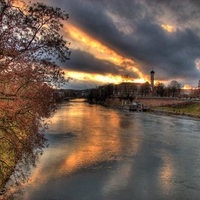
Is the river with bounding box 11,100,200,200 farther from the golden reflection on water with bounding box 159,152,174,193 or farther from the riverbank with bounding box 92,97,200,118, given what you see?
the riverbank with bounding box 92,97,200,118

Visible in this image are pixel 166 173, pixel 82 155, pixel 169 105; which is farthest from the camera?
pixel 169 105

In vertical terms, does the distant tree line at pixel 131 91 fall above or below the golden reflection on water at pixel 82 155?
above

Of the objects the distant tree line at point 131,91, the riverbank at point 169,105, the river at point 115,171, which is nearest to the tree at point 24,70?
the river at point 115,171

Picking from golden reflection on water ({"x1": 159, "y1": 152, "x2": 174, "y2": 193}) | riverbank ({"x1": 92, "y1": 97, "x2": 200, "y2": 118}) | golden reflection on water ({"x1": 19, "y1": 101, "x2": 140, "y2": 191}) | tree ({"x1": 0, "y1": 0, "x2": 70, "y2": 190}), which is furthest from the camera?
riverbank ({"x1": 92, "y1": 97, "x2": 200, "y2": 118})

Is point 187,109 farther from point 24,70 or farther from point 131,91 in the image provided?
point 24,70

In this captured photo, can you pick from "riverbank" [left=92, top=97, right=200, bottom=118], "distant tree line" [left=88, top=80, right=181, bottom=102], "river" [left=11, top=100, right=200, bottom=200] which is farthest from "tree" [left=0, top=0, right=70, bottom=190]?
"distant tree line" [left=88, top=80, right=181, bottom=102]

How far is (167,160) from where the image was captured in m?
17.9

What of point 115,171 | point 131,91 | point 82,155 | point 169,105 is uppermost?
point 131,91

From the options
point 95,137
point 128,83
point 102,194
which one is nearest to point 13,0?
point 102,194

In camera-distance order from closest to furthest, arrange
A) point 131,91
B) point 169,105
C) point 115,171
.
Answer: point 115,171 < point 169,105 < point 131,91

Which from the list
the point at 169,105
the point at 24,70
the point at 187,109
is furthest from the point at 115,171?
the point at 169,105

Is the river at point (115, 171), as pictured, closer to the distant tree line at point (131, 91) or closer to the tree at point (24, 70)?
the tree at point (24, 70)

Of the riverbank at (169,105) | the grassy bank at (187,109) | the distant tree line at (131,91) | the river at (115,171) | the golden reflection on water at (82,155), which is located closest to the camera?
the river at (115,171)

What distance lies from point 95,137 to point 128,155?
764 centimetres
